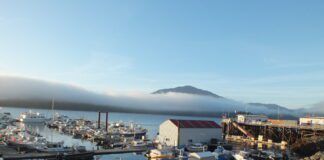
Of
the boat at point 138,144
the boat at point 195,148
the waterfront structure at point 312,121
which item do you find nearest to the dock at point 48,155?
the boat at point 138,144

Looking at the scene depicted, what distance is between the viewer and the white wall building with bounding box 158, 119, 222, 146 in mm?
63062

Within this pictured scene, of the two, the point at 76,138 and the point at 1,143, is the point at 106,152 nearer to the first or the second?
the point at 1,143

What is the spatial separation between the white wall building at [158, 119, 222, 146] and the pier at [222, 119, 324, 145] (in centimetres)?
1778

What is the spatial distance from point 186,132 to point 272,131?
28.3m

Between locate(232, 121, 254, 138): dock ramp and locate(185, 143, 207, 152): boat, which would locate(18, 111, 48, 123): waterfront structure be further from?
locate(185, 143, 207, 152): boat

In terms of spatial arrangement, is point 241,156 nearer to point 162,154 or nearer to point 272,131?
point 162,154

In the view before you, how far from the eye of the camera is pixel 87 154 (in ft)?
164

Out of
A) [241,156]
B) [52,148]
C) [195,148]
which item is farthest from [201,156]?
[52,148]

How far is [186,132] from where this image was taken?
63688 millimetres

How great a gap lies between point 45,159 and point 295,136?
177 feet

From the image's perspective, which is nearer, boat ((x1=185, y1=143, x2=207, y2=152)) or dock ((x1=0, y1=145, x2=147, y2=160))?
dock ((x1=0, y1=145, x2=147, y2=160))

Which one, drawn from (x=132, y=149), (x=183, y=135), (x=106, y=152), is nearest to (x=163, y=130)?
(x=183, y=135)

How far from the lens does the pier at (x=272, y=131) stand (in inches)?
2813

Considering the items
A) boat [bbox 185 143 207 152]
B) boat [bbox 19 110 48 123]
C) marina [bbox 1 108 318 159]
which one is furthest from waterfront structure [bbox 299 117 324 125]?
boat [bbox 19 110 48 123]
